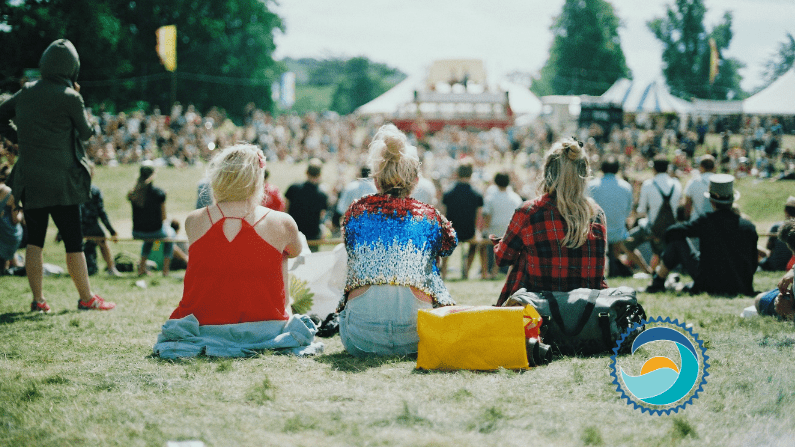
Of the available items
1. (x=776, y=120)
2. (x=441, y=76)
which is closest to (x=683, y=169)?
(x=776, y=120)

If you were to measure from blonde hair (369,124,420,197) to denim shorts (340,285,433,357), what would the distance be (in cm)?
65

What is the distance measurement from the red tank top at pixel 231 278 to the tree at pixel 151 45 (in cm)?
2552

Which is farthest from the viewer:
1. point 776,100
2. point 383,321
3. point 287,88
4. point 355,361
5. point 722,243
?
point 287,88

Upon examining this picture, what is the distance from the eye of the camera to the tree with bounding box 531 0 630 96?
202 feet

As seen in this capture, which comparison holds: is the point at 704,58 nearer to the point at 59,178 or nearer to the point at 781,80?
the point at 781,80

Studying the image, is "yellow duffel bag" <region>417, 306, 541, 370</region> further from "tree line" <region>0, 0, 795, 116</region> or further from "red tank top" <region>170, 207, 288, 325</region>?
"tree line" <region>0, 0, 795, 116</region>

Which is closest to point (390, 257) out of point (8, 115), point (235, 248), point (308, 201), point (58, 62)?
point (235, 248)

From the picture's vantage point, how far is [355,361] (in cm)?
401

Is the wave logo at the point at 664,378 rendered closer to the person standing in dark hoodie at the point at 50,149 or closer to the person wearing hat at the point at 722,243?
the person wearing hat at the point at 722,243

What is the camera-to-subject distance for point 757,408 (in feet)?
9.92

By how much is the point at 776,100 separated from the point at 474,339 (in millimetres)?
22644

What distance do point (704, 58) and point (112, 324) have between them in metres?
64.3

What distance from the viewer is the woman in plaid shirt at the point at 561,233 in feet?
14.3

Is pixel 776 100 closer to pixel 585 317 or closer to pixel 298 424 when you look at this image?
pixel 585 317
